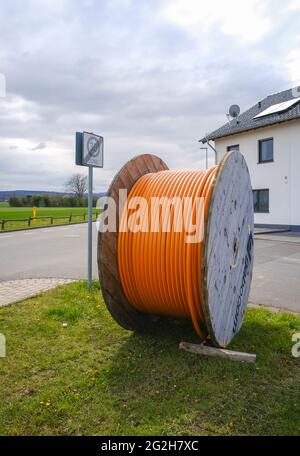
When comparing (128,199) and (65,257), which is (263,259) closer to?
(65,257)

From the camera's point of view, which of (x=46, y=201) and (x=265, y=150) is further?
(x=46, y=201)

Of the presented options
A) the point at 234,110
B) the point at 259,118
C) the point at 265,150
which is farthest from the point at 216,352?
the point at 234,110

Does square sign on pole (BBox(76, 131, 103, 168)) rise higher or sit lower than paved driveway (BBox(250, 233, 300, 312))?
higher

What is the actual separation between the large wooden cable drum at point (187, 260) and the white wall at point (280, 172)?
16.7m

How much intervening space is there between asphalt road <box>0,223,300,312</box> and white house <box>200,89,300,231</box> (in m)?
5.61

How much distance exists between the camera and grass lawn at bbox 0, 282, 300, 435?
9.39 ft

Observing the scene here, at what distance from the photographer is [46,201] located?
57.8 metres

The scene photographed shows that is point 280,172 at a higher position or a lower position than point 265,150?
lower

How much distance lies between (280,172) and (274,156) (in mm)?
1073

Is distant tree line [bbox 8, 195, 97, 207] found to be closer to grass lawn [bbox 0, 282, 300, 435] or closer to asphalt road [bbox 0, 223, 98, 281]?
asphalt road [bbox 0, 223, 98, 281]

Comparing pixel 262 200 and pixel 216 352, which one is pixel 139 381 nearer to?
pixel 216 352

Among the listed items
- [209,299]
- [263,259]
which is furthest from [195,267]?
[263,259]

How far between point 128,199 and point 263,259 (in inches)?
298

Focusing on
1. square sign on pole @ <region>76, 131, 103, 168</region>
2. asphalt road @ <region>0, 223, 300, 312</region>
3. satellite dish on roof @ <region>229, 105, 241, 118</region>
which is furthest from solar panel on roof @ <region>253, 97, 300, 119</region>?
square sign on pole @ <region>76, 131, 103, 168</region>
